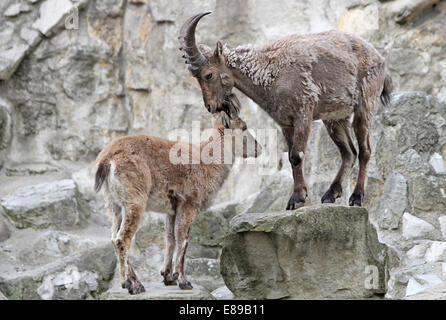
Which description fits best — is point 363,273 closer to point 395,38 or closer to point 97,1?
point 395,38

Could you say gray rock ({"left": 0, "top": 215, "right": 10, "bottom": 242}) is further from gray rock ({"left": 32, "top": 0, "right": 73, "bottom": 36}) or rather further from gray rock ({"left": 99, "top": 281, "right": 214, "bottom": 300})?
gray rock ({"left": 99, "top": 281, "right": 214, "bottom": 300})

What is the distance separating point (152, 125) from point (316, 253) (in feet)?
15.4

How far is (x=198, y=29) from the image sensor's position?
971 centimetres

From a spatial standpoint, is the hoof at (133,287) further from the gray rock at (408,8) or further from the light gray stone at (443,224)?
the gray rock at (408,8)

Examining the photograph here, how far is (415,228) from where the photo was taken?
758cm

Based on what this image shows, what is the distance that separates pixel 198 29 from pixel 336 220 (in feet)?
15.5

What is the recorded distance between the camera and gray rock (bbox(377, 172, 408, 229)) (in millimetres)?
7734

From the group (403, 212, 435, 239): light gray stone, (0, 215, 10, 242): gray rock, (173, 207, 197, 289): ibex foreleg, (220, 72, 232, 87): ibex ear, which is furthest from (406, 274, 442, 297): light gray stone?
(0, 215, 10, 242): gray rock

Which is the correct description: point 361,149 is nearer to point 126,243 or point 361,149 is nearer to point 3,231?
point 126,243

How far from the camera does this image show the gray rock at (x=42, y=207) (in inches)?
367

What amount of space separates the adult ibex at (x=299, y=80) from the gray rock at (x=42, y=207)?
13.6 ft

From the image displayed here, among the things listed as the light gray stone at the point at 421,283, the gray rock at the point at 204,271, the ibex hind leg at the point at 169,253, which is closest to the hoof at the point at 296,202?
the ibex hind leg at the point at 169,253

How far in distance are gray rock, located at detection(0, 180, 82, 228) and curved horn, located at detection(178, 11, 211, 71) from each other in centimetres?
424

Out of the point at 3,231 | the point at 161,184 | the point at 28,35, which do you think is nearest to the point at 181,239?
the point at 161,184
